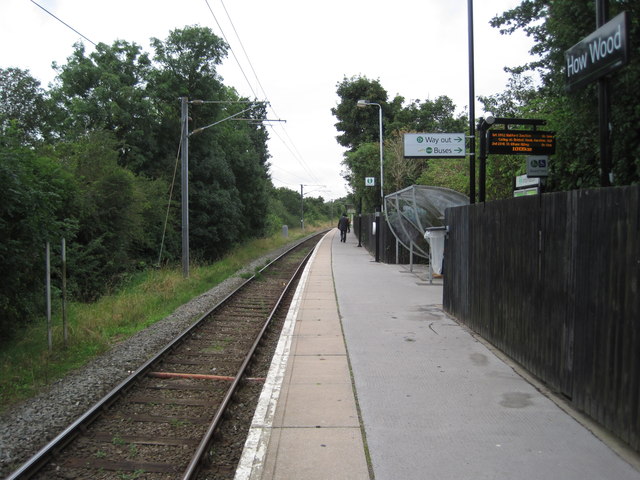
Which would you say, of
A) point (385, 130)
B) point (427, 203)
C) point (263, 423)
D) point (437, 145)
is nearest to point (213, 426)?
point (263, 423)

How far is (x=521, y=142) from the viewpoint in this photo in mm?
7750

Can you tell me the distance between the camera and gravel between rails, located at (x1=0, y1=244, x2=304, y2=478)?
4.46 meters

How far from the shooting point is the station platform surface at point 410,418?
3633 millimetres

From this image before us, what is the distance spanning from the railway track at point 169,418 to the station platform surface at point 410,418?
1.23 feet

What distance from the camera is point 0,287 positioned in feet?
25.0

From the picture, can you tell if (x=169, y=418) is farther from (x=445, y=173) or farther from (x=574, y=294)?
(x=445, y=173)

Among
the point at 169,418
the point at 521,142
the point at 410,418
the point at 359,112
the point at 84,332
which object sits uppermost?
the point at 359,112

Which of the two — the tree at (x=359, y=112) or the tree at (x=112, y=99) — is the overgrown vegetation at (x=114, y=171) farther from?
the tree at (x=359, y=112)

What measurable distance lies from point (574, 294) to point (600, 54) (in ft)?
6.70

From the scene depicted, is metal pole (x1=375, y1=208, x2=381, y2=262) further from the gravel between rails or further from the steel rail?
the steel rail

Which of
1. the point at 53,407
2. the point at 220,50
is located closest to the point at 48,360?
the point at 53,407

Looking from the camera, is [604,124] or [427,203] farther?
[427,203]

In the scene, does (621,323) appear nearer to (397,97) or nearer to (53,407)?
(53,407)

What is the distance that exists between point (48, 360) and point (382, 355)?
15.4 ft
